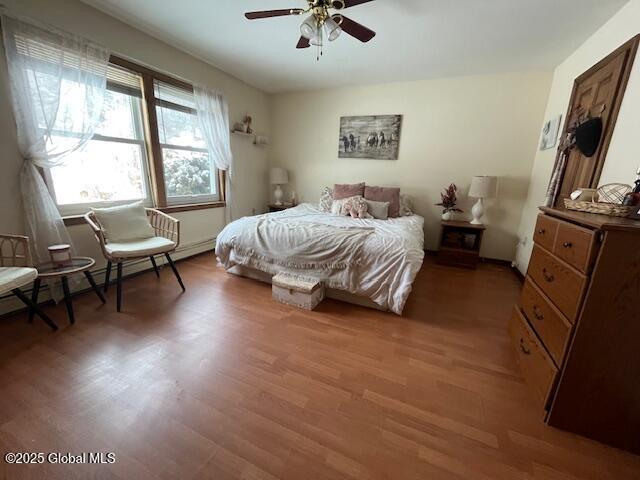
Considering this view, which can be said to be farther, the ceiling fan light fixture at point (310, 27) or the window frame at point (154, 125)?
the window frame at point (154, 125)

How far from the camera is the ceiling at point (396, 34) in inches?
77.3

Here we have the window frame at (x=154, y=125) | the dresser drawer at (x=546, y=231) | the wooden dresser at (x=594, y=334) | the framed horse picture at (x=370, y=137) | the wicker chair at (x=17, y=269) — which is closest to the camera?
the wooden dresser at (x=594, y=334)

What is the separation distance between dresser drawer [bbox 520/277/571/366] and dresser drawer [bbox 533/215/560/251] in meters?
0.27

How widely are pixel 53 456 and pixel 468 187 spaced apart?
4364 mm

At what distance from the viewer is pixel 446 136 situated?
352cm

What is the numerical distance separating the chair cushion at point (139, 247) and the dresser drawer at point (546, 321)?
2.78 metres

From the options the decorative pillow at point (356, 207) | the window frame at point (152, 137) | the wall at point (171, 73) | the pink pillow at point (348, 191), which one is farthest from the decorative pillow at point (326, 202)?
the window frame at point (152, 137)

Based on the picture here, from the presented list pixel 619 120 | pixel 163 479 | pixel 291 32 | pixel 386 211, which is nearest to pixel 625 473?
pixel 163 479

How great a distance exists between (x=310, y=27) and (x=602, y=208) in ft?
6.31

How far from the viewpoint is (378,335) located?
1.88 metres

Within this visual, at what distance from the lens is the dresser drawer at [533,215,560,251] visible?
1.39 m

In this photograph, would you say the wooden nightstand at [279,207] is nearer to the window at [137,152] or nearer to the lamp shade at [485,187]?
the window at [137,152]

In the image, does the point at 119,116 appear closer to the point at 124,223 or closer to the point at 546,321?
the point at 124,223

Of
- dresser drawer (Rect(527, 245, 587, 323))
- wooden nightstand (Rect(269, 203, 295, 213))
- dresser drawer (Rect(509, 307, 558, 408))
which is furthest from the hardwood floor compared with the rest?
wooden nightstand (Rect(269, 203, 295, 213))
